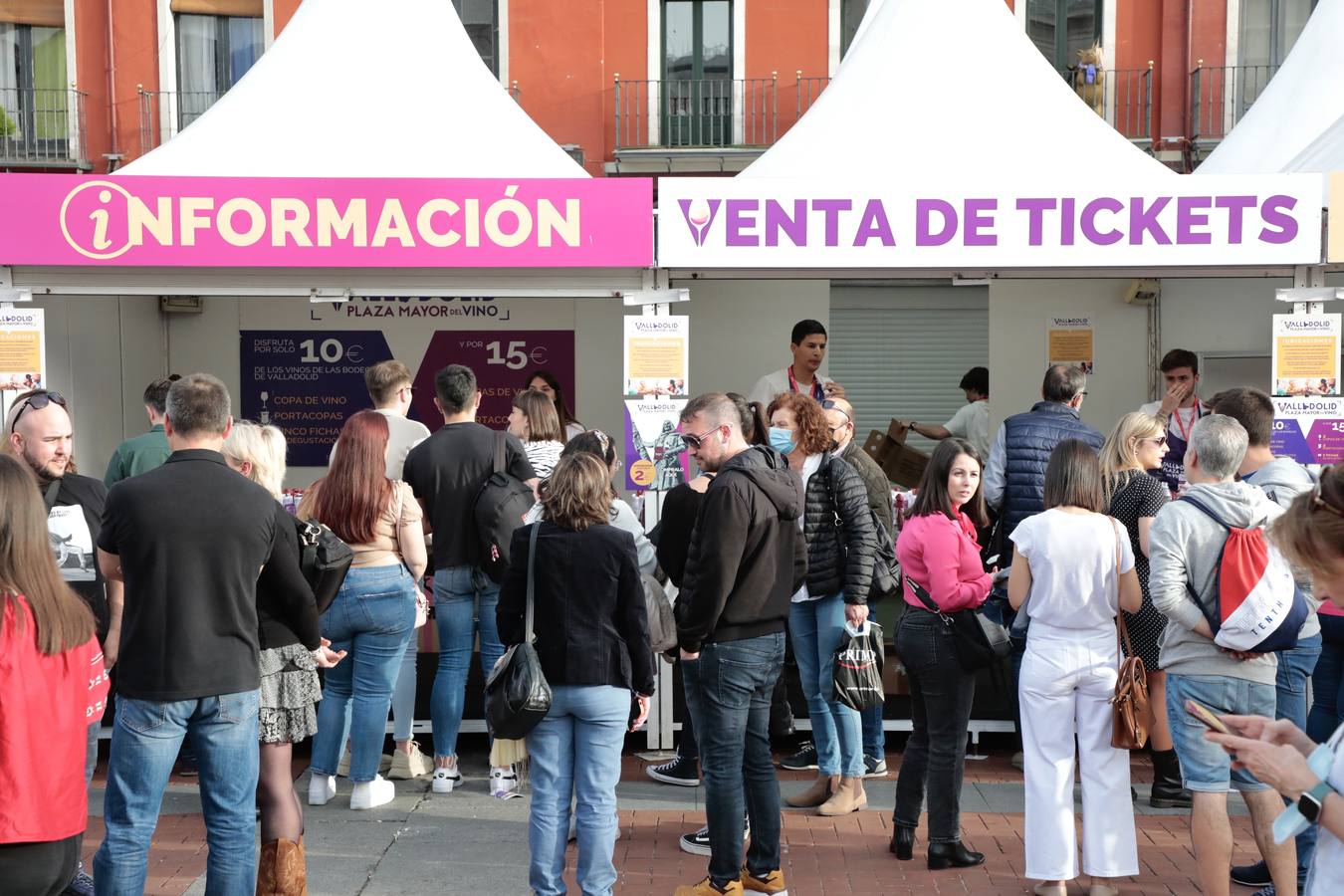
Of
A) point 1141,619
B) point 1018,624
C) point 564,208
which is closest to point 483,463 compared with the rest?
point 564,208

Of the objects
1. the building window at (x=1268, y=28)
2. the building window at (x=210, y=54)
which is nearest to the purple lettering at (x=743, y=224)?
the building window at (x=1268, y=28)

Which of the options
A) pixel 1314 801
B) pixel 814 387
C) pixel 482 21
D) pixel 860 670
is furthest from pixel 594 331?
pixel 482 21

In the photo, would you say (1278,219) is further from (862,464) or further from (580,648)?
(580,648)

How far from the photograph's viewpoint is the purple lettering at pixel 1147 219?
19.5 ft

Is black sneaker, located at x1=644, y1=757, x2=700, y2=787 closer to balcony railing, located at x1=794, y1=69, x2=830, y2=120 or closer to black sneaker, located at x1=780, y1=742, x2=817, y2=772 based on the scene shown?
black sneaker, located at x1=780, y1=742, x2=817, y2=772

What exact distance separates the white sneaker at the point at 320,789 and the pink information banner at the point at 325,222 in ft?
7.36

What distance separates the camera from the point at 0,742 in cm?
272

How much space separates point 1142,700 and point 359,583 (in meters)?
2.98

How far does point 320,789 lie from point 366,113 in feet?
11.5

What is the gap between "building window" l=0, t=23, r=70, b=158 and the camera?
16.8m

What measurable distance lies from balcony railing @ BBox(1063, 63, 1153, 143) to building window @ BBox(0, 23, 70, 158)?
12.7m

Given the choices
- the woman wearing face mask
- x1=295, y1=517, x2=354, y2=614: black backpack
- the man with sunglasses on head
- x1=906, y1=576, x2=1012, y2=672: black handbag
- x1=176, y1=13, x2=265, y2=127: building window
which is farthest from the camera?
x1=176, y1=13, x2=265, y2=127: building window

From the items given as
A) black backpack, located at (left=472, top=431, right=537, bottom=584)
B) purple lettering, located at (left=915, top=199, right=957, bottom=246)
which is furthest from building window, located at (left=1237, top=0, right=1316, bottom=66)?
black backpack, located at (left=472, top=431, right=537, bottom=584)

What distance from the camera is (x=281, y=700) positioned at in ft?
14.2
